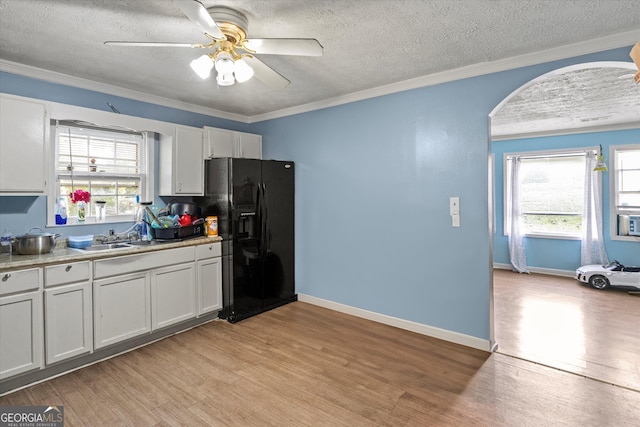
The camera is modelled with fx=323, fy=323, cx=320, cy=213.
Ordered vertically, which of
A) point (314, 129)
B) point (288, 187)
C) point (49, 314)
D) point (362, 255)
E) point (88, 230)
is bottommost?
point (49, 314)

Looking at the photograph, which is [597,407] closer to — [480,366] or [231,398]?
[480,366]

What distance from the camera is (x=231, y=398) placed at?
223cm

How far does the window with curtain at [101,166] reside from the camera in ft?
10.2

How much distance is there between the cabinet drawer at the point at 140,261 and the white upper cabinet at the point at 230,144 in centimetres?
128

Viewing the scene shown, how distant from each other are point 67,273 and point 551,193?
7.03 metres

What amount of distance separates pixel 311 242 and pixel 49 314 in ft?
8.70

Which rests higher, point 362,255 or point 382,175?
point 382,175

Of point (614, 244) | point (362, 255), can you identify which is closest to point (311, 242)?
point (362, 255)

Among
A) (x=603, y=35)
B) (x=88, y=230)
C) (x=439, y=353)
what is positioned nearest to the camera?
(x=603, y=35)

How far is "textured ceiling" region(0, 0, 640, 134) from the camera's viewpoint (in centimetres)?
198

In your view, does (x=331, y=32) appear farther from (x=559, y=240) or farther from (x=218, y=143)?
(x=559, y=240)

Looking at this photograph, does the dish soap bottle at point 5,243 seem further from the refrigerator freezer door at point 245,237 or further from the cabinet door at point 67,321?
the refrigerator freezer door at point 245,237

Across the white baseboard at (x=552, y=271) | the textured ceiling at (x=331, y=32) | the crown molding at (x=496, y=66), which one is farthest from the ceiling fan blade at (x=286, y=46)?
the white baseboard at (x=552, y=271)

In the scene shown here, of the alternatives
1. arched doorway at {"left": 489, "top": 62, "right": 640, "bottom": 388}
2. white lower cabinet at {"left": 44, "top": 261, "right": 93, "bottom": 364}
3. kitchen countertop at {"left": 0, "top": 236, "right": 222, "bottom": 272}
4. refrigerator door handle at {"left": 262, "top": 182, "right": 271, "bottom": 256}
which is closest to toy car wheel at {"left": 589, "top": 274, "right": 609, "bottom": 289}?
arched doorway at {"left": 489, "top": 62, "right": 640, "bottom": 388}
